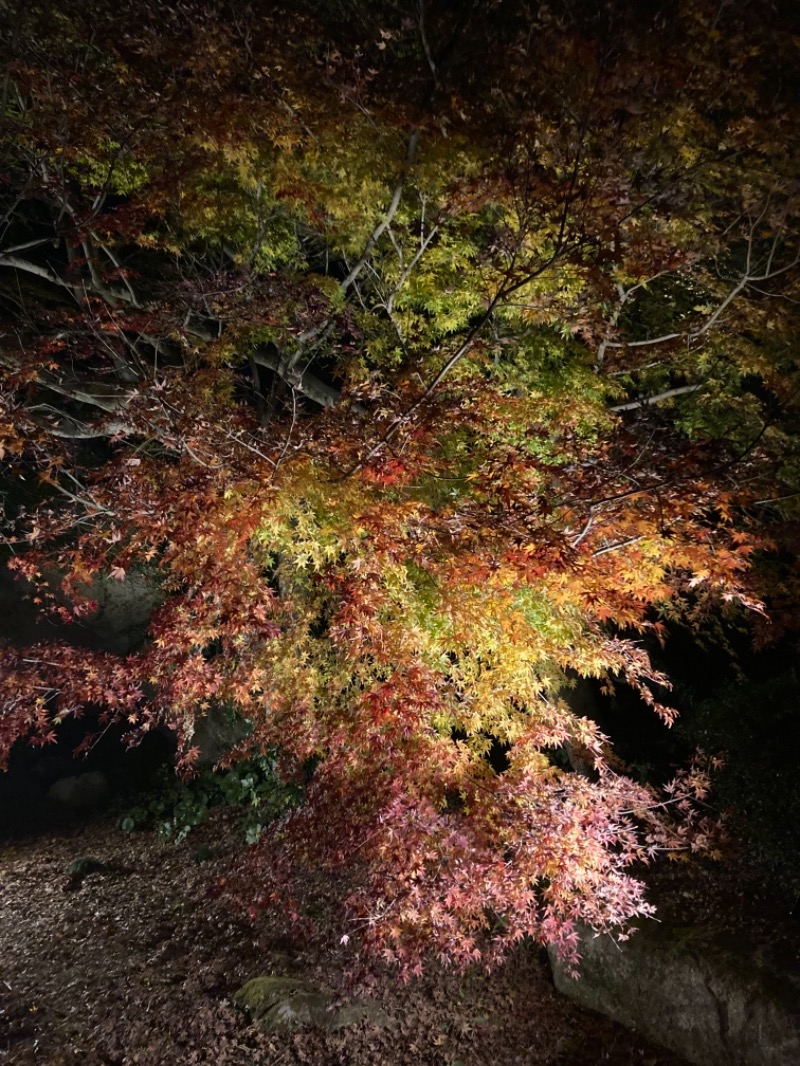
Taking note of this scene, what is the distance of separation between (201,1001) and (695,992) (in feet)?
13.4

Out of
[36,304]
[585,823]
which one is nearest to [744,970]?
[585,823]

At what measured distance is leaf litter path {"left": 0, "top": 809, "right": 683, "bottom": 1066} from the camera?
4832mm

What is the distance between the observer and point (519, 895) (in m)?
4.22

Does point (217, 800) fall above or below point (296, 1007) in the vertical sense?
below

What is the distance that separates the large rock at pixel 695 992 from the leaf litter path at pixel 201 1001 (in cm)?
20

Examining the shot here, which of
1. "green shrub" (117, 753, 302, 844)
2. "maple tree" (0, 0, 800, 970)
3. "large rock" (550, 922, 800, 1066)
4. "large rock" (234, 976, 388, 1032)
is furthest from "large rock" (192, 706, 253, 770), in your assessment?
"large rock" (550, 922, 800, 1066)

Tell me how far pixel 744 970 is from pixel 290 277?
24.1ft

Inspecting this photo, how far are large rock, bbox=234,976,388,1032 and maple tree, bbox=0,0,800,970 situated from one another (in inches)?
32.7

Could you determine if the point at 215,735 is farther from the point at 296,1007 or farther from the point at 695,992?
the point at 695,992

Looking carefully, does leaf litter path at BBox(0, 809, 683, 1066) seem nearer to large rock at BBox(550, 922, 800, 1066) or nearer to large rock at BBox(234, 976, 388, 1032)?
large rock at BBox(234, 976, 388, 1032)

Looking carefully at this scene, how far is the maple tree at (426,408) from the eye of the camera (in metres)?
4.39

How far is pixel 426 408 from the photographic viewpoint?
5.03 metres

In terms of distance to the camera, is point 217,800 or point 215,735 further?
point 215,735

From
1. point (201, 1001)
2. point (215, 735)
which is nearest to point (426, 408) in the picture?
point (201, 1001)
